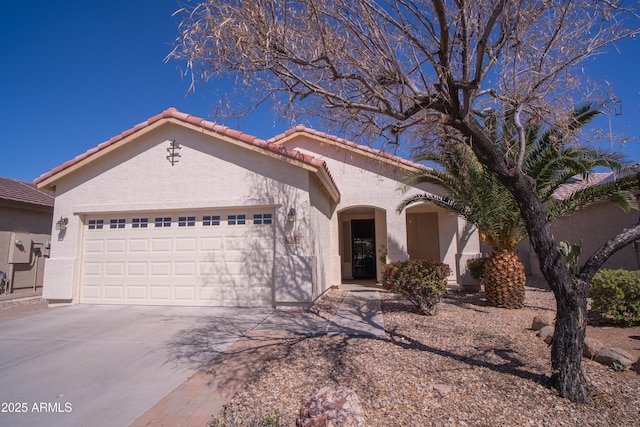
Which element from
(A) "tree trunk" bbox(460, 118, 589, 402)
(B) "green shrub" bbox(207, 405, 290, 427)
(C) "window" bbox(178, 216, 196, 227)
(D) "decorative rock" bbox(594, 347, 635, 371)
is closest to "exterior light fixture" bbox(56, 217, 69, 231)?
(C) "window" bbox(178, 216, 196, 227)

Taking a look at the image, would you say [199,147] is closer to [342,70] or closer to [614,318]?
[342,70]

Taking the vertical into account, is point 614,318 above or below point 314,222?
below

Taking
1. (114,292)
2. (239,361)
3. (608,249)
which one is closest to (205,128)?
(114,292)

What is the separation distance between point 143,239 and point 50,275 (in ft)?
8.98

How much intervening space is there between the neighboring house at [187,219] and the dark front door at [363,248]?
6289 millimetres

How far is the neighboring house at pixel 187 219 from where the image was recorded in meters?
9.17

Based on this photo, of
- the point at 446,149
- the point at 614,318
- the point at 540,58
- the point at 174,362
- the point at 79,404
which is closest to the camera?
the point at 79,404

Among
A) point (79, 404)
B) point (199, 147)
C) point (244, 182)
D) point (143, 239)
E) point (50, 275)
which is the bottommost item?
point (79, 404)

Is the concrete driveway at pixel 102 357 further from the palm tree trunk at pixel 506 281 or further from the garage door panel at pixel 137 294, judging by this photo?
the palm tree trunk at pixel 506 281

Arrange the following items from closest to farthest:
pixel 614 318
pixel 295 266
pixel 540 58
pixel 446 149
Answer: pixel 540 58 < pixel 614 318 < pixel 446 149 < pixel 295 266

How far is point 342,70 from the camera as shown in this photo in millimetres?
6031

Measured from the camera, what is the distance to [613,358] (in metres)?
5.02

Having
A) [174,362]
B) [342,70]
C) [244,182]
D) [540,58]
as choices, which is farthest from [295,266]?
[540,58]

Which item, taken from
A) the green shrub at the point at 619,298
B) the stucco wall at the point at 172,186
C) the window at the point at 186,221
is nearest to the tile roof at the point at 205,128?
the stucco wall at the point at 172,186
